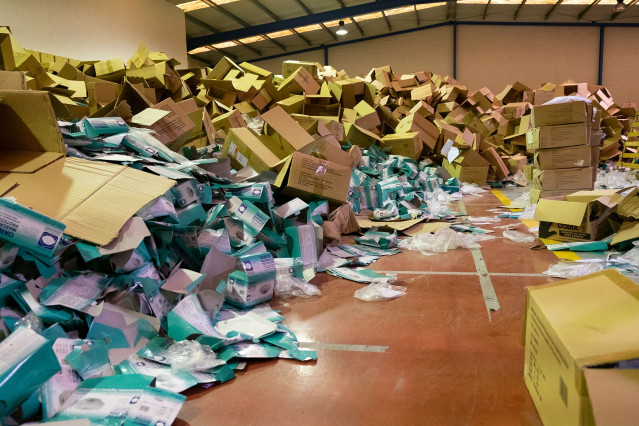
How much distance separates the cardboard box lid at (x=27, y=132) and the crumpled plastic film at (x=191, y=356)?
3.64ft

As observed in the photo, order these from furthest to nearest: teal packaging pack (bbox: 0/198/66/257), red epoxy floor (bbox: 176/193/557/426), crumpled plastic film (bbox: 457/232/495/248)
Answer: crumpled plastic film (bbox: 457/232/495/248) → teal packaging pack (bbox: 0/198/66/257) → red epoxy floor (bbox: 176/193/557/426)

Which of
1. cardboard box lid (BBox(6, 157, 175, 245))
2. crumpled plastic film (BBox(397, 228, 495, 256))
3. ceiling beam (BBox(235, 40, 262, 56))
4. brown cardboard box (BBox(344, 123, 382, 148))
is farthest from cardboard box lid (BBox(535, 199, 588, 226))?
ceiling beam (BBox(235, 40, 262, 56))

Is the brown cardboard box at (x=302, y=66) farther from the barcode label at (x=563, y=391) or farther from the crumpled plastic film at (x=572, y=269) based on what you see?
the barcode label at (x=563, y=391)

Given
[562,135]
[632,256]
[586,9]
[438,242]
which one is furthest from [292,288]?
[586,9]

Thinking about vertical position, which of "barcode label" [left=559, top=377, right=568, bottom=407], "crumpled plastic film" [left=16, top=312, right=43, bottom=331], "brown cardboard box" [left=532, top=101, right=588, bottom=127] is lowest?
"barcode label" [left=559, top=377, right=568, bottom=407]

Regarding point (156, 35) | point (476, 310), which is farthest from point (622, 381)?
point (156, 35)

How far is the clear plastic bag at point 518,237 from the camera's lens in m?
3.62

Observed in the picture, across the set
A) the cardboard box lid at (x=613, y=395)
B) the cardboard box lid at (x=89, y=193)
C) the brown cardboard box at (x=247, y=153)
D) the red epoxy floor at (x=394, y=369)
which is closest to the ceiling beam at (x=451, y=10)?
the brown cardboard box at (x=247, y=153)

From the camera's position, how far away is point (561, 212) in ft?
11.0

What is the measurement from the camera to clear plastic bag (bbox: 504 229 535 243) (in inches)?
142

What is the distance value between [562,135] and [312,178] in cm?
321

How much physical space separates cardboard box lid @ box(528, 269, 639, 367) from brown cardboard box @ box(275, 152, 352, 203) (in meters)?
2.01

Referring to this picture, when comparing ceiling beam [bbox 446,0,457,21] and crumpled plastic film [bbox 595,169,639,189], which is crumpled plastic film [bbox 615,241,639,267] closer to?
crumpled plastic film [bbox 595,169,639,189]

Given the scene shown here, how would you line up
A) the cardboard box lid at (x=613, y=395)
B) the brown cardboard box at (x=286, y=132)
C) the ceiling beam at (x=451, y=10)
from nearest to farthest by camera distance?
the cardboard box lid at (x=613, y=395), the brown cardboard box at (x=286, y=132), the ceiling beam at (x=451, y=10)
